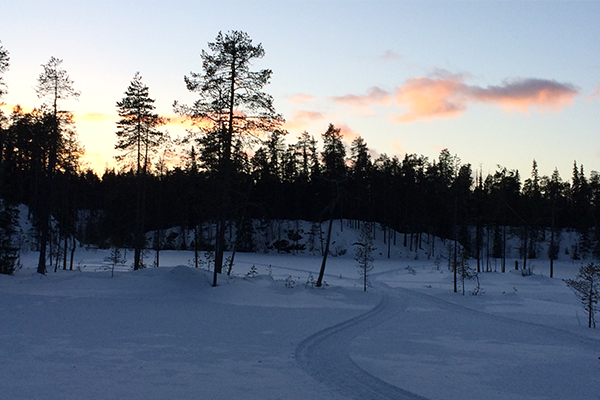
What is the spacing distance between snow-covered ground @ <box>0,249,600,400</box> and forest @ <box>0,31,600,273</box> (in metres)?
5.09

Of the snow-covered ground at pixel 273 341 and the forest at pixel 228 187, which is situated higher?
the forest at pixel 228 187

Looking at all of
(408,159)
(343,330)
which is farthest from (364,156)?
(343,330)

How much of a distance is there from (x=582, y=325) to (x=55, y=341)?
21.0 metres

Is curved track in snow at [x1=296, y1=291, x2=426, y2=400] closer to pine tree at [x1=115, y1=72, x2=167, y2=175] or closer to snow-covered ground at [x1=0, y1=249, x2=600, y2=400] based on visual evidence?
snow-covered ground at [x1=0, y1=249, x2=600, y2=400]

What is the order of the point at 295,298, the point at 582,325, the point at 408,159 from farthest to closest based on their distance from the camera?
the point at 408,159 < the point at 295,298 < the point at 582,325

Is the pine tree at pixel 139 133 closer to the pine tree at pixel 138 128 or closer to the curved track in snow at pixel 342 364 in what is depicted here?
the pine tree at pixel 138 128

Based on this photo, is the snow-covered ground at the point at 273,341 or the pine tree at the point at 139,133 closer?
the snow-covered ground at the point at 273,341

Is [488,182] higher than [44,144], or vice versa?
[488,182]

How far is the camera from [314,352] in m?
13.1

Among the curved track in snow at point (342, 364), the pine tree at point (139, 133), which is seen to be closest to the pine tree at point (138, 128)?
the pine tree at point (139, 133)

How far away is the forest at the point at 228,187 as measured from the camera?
2531cm

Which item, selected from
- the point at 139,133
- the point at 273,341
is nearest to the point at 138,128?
the point at 139,133

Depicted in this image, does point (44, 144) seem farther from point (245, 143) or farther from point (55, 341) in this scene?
point (55, 341)

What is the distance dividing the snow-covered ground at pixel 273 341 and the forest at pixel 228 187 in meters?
5.09
